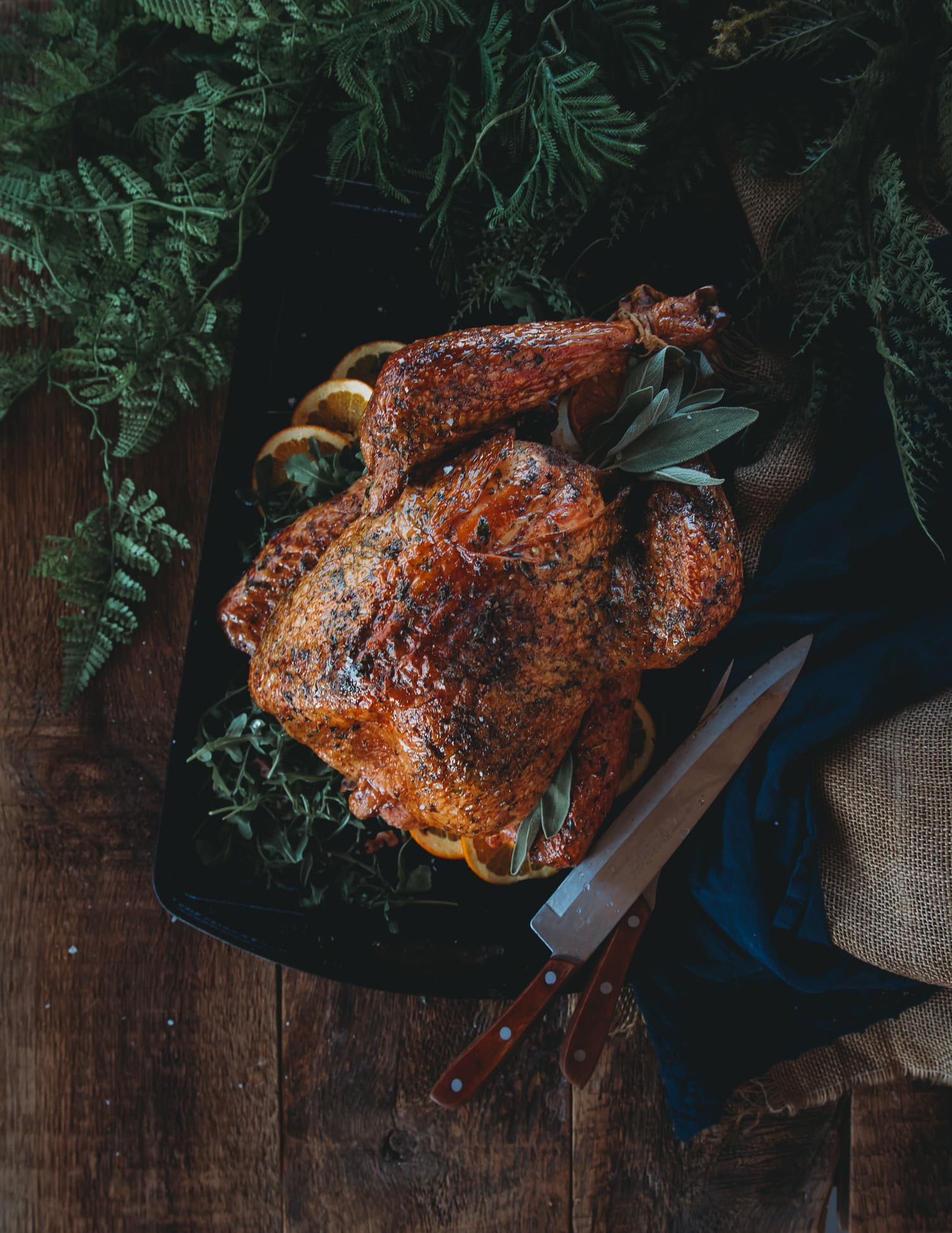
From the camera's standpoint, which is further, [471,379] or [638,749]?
[638,749]

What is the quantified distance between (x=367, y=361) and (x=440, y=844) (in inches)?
42.3

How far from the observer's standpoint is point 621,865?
184 cm

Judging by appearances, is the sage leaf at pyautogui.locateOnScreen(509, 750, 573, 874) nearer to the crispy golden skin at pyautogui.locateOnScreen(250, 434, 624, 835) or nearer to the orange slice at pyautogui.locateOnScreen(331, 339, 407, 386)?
the crispy golden skin at pyautogui.locateOnScreen(250, 434, 624, 835)

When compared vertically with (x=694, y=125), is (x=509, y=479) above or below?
below

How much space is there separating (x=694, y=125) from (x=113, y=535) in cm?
156

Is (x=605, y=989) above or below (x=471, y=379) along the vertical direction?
below

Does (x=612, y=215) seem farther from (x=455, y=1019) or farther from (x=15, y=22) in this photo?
(x=455, y=1019)

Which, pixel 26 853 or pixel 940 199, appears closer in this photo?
pixel 940 199

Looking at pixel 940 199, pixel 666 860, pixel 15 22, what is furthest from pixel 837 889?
pixel 15 22

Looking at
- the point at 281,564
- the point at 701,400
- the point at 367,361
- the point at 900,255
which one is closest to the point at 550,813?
the point at 281,564

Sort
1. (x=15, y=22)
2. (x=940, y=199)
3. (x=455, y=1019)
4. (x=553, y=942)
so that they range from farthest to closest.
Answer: (x=455, y=1019)
(x=15, y=22)
(x=553, y=942)
(x=940, y=199)

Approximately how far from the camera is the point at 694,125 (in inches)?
70.7

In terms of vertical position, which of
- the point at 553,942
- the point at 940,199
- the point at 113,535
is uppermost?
the point at 940,199

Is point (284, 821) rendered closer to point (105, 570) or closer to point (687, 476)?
point (105, 570)
